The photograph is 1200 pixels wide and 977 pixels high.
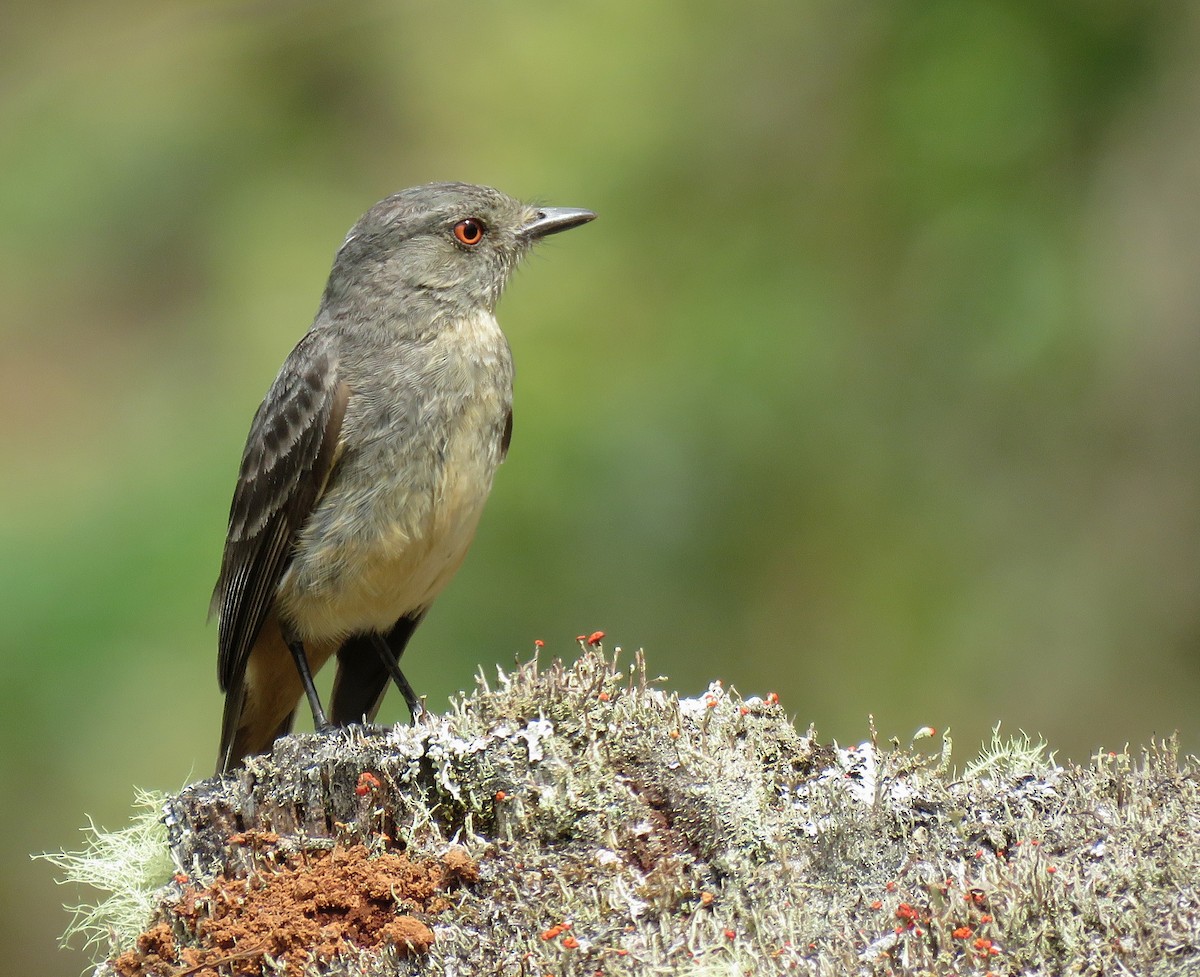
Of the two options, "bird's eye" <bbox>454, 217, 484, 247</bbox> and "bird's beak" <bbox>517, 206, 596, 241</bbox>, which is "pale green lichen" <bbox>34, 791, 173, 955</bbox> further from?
"bird's beak" <bbox>517, 206, 596, 241</bbox>

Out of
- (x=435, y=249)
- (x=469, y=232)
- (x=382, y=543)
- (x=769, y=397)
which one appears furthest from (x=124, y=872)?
(x=769, y=397)

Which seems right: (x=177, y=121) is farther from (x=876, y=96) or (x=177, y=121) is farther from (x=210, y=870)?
(x=210, y=870)

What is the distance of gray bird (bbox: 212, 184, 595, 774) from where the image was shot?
4312 mm

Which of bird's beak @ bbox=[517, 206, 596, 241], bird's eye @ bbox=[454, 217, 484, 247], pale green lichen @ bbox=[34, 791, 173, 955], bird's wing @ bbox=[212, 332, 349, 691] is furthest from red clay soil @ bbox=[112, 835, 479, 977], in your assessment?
bird's beak @ bbox=[517, 206, 596, 241]

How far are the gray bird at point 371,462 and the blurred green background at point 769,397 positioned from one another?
4.66ft

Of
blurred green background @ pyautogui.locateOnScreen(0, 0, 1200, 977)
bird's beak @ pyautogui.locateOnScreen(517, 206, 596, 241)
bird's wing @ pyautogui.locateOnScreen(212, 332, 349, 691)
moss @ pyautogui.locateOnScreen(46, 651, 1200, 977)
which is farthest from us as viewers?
blurred green background @ pyautogui.locateOnScreen(0, 0, 1200, 977)

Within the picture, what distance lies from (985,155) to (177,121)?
4963mm

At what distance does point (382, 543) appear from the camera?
4262 mm

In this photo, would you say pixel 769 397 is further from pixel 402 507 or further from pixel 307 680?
pixel 307 680

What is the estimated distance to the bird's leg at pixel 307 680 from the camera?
14.6ft

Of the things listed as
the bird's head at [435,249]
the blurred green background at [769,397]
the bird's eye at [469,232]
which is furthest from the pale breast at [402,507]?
the blurred green background at [769,397]

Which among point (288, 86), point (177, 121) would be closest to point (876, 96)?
point (288, 86)

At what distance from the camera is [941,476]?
734 cm

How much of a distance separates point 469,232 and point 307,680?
178 centimetres
